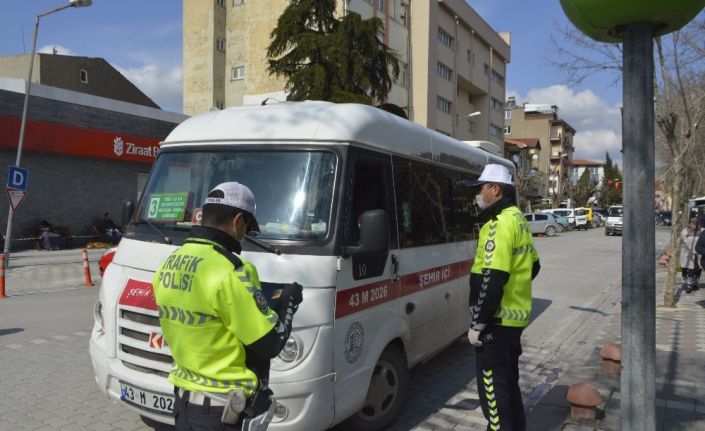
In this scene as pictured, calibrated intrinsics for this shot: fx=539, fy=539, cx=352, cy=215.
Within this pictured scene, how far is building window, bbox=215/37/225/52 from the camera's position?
125 ft

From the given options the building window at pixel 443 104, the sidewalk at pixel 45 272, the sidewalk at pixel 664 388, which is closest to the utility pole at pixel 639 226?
the sidewalk at pixel 664 388

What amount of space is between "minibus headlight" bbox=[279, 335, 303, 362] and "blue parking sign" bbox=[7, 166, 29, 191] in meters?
12.9

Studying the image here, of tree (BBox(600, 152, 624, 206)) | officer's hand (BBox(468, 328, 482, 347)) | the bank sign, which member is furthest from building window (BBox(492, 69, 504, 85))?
officer's hand (BBox(468, 328, 482, 347))

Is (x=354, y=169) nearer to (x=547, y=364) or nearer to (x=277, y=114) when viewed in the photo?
(x=277, y=114)

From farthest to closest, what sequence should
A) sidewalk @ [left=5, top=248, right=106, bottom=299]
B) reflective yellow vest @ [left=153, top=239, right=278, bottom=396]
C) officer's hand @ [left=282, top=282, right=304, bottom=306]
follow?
sidewalk @ [left=5, top=248, right=106, bottom=299] < officer's hand @ [left=282, top=282, right=304, bottom=306] < reflective yellow vest @ [left=153, top=239, right=278, bottom=396]

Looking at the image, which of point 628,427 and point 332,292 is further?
point 332,292

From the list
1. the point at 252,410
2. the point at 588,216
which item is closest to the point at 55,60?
the point at 252,410

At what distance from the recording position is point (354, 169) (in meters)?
4.20

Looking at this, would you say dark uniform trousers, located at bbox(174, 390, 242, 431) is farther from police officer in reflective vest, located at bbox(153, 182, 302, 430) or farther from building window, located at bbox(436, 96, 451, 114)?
building window, located at bbox(436, 96, 451, 114)

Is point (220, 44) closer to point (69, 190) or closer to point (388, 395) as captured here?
point (69, 190)

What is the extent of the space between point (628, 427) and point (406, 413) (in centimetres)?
264

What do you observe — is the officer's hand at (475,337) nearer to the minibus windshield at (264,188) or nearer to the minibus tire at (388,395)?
the minibus tire at (388,395)

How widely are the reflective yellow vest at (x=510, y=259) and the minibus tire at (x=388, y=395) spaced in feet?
4.04

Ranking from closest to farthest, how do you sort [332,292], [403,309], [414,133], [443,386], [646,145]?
[646,145] < [332,292] < [403,309] < [414,133] < [443,386]
